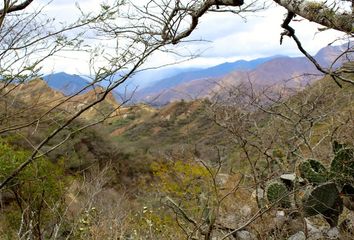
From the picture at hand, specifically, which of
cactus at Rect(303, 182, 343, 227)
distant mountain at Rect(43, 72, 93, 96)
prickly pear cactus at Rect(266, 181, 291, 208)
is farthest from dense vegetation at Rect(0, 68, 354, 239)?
distant mountain at Rect(43, 72, 93, 96)

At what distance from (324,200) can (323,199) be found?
0.02 meters

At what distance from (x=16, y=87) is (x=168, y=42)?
1.19 m

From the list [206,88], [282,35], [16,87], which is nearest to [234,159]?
[206,88]

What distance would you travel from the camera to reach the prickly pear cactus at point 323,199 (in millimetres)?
5284

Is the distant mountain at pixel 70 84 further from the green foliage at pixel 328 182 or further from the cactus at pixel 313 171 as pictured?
the cactus at pixel 313 171

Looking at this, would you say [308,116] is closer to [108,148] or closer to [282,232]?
[282,232]

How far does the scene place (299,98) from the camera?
30.5 ft

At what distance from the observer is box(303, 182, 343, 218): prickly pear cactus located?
5284mm

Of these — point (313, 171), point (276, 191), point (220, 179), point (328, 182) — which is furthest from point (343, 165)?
point (220, 179)

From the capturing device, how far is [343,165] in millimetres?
5262

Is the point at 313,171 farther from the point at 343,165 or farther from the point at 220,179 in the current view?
the point at 220,179

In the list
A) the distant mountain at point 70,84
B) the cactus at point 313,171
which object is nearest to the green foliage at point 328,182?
the cactus at point 313,171

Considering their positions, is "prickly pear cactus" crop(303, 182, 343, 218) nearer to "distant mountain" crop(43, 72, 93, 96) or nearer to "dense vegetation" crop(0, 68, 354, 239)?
"dense vegetation" crop(0, 68, 354, 239)

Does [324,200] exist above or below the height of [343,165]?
below
